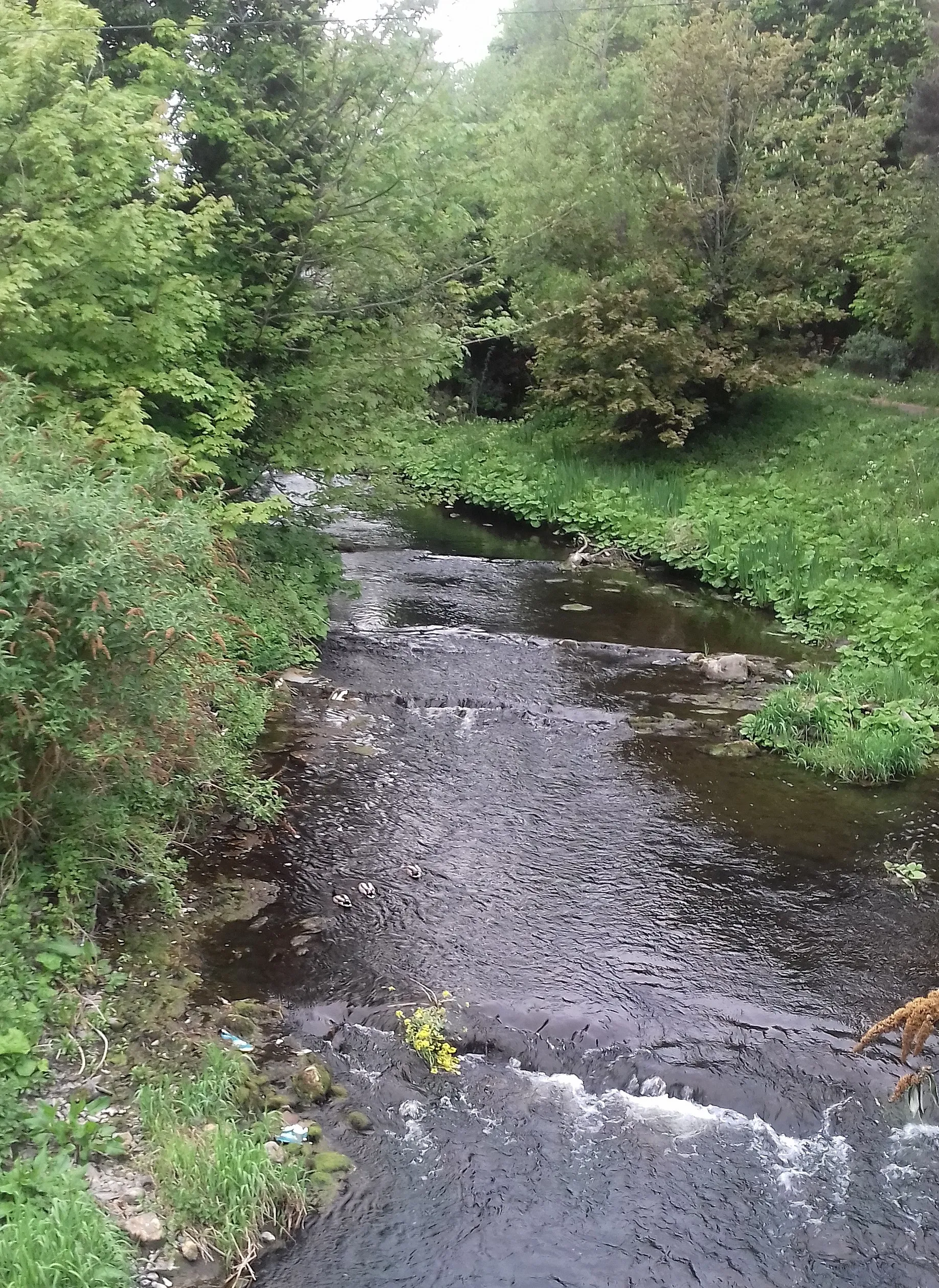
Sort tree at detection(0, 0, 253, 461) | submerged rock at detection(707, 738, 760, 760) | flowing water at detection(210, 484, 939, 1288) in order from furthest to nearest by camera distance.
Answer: submerged rock at detection(707, 738, 760, 760)
tree at detection(0, 0, 253, 461)
flowing water at detection(210, 484, 939, 1288)

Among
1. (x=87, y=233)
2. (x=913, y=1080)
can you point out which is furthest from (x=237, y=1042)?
(x=87, y=233)

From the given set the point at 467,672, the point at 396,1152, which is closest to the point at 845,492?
the point at 467,672

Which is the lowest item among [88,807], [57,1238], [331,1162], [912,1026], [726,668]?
[331,1162]

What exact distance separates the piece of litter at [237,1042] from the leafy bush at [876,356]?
67.8ft

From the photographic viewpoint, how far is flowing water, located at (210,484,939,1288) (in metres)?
4.84

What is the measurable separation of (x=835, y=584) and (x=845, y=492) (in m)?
3.08

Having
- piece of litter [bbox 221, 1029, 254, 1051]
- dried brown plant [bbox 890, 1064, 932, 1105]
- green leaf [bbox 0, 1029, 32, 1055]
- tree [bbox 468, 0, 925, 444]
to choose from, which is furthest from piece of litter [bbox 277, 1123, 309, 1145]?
tree [bbox 468, 0, 925, 444]

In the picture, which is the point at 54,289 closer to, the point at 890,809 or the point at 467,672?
the point at 467,672

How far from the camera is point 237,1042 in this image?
580cm

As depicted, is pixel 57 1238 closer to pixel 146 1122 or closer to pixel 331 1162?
pixel 146 1122

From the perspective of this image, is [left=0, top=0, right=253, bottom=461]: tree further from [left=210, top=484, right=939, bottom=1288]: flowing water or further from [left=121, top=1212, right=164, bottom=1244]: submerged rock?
[left=121, top=1212, right=164, bottom=1244]: submerged rock

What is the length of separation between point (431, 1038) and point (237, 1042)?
1.12 metres

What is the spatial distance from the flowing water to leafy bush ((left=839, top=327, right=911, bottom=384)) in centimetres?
1360

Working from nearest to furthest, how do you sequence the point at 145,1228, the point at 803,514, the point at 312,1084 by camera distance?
the point at 145,1228 → the point at 312,1084 → the point at 803,514
